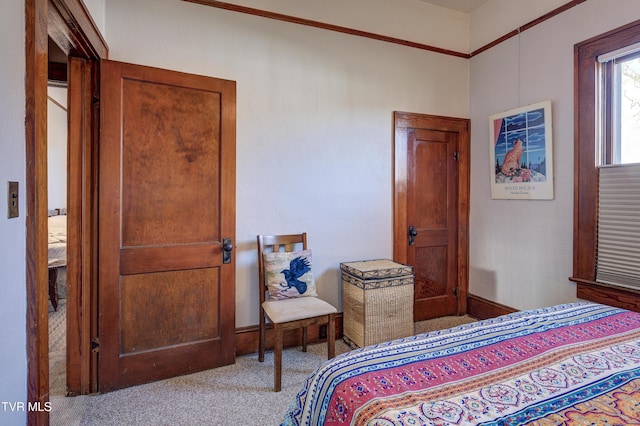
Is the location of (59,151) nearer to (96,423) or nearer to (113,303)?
(113,303)

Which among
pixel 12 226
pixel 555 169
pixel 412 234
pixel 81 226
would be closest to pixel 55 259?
pixel 81 226

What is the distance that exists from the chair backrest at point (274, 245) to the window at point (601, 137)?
2.22 metres

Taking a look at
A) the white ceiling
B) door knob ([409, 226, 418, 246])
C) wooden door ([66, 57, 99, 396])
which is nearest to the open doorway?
wooden door ([66, 57, 99, 396])

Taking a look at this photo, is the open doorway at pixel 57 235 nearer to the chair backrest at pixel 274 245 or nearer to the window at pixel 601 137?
the chair backrest at pixel 274 245

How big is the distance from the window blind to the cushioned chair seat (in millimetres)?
2039

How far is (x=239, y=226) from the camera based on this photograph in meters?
2.73

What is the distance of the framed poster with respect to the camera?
283 centimetres

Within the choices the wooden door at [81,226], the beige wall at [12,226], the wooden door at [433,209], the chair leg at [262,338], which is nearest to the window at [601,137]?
the wooden door at [433,209]

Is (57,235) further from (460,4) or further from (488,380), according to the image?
(460,4)

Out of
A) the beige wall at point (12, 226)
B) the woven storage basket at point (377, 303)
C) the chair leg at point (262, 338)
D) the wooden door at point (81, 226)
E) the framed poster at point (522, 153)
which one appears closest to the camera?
the beige wall at point (12, 226)

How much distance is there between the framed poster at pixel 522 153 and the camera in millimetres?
2834

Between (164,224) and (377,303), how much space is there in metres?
1.76

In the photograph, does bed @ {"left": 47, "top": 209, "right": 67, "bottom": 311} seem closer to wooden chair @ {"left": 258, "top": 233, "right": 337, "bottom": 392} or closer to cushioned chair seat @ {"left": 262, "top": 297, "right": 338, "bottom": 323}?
wooden chair @ {"left": 258, "top": 233, "right": 337, "bottom": 392}

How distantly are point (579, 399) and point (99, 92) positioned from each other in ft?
9.42
